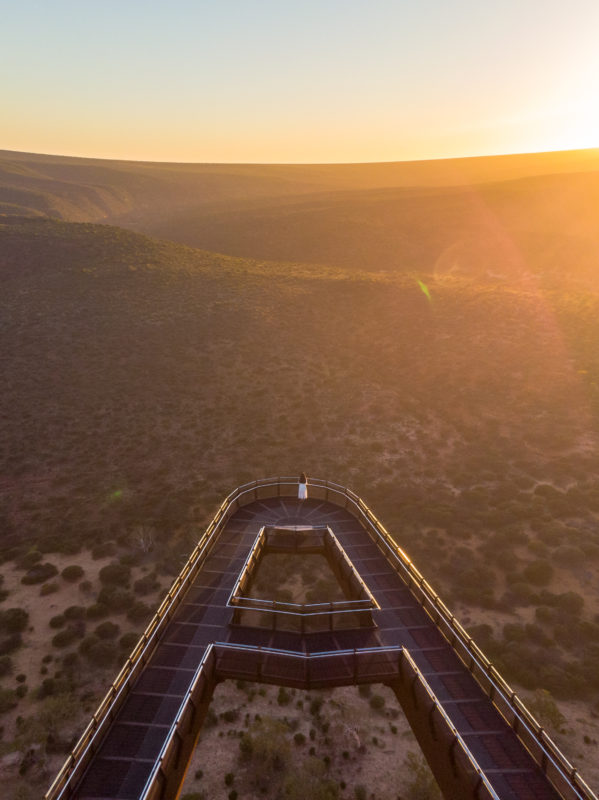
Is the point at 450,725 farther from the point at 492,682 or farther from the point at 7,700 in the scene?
the point at 7,700

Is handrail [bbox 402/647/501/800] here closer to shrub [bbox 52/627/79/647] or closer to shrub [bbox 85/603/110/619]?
shrub [bbox 85/603/110/619]

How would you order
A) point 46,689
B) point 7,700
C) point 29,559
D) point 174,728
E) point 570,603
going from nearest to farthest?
point 174,728
point 7,700
point 46,689
point 570,603
point 29,559

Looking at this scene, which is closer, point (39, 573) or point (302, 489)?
point (302, 489)

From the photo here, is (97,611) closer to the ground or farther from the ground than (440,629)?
closer to the ground

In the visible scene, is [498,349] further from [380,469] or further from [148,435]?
[148,435]

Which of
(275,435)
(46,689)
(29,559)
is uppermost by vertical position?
(275,435)

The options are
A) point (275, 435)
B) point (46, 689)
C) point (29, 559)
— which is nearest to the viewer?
point (46, 689)

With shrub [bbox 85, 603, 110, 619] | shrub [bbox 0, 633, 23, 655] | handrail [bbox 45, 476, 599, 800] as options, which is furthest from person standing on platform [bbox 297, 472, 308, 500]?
shrub [bbox 0, 633, 23, 655]

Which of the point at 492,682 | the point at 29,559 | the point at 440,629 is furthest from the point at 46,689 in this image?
the point at 492,682
